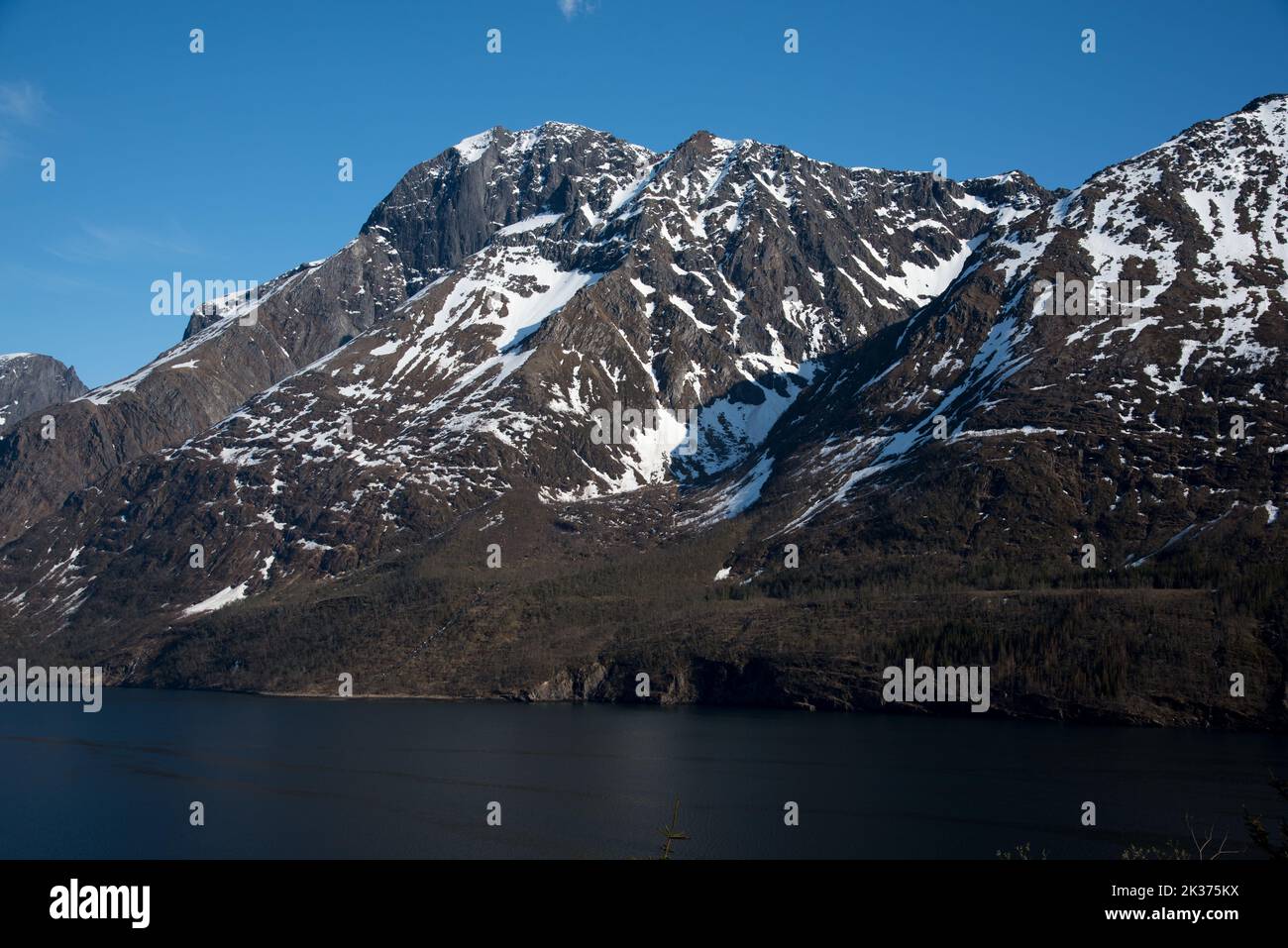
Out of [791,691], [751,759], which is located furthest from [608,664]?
[751,759]

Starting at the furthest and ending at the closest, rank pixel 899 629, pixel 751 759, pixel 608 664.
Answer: pixel 608 664, pixel 899 629, pixel 751 759

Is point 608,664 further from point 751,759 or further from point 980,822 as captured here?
point 980,822
